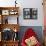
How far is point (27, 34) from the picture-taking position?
5176mm

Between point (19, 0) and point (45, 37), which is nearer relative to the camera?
point (45, 37)

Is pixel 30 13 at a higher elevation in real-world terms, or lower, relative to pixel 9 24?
higher

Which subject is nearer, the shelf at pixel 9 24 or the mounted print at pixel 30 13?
the shelf at pixel 9 24

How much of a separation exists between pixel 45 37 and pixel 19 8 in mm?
1309

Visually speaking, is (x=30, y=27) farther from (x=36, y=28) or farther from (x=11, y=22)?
(x=11, y=22)

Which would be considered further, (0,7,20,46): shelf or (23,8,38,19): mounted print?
(23,8,38,19): mounted print

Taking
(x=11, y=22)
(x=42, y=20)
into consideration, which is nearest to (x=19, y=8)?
(x=11, y=22)

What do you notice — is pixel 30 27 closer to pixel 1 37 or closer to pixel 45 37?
pixel 45 37

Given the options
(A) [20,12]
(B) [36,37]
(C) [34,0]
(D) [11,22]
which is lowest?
(B) [36,37]

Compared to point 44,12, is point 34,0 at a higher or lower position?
higher

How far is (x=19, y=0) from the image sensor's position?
540 cm

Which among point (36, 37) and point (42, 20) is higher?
point (42, 20)

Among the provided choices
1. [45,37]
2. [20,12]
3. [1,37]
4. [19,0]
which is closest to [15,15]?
[20,12]

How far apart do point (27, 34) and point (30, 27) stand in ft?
1.00
